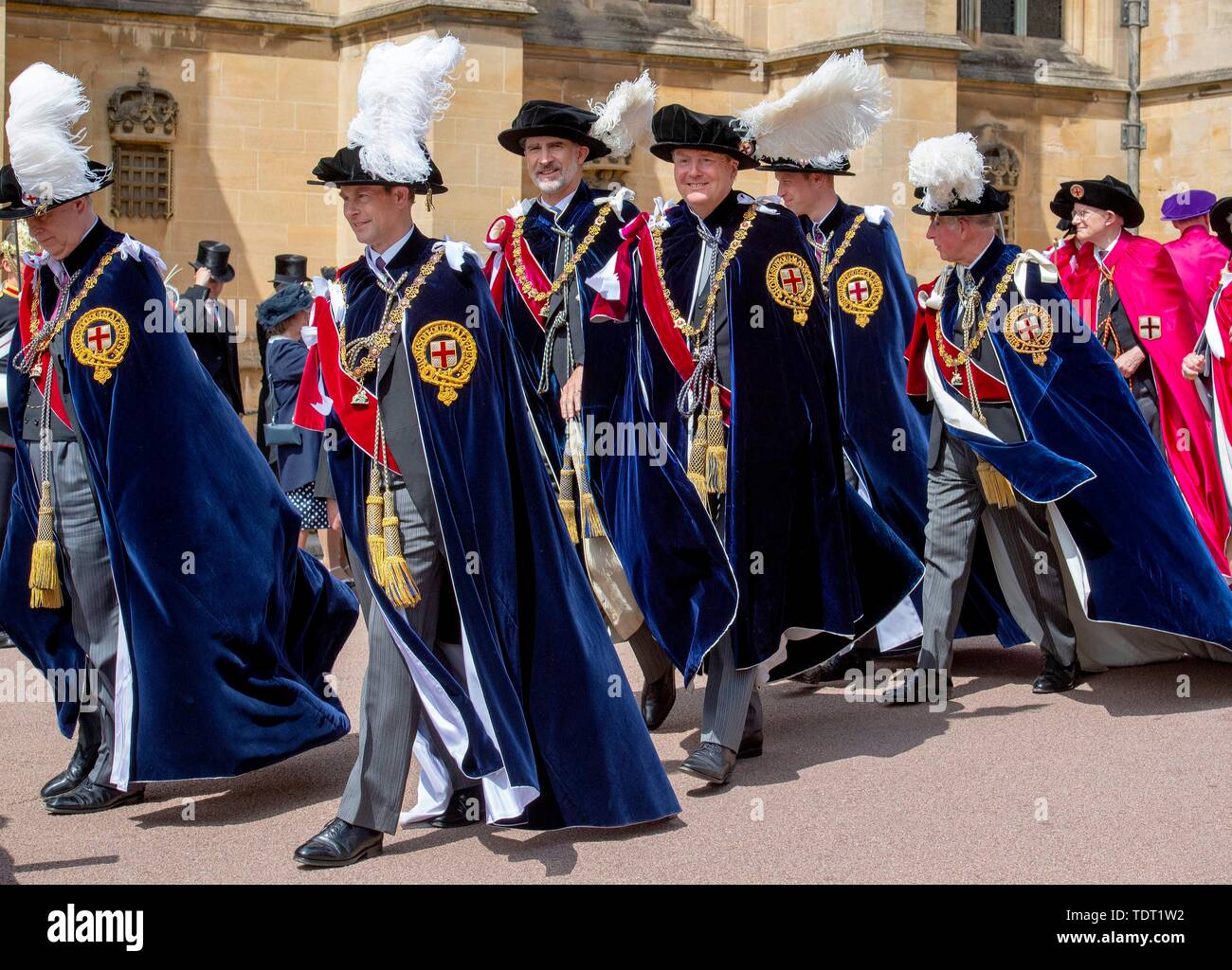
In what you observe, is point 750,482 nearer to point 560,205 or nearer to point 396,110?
point 396,110

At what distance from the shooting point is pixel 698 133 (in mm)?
6285

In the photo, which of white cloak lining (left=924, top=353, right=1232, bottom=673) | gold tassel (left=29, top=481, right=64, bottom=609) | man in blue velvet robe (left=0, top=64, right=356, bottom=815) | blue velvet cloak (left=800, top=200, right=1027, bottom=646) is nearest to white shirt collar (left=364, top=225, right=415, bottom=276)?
man in blue velvet robe (left=0, top=64, right=356, bottom=815)

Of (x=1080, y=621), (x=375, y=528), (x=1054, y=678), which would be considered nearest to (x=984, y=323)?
(x=1080, y=621)

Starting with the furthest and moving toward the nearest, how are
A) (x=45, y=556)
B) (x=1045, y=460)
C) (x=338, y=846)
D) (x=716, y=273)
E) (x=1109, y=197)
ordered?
(x=1109, y=197)
(x=1045, y=460)
(x=716, y=273)
(x=45, y=556)
(x=338, y=846)

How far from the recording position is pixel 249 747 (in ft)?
18.8

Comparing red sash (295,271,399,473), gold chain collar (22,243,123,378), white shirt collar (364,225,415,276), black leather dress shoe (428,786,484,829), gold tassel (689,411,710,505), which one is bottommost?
black leather dress shoe (428,786,484,829)

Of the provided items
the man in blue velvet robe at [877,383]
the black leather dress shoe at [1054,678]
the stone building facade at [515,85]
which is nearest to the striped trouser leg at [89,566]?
the man in blue velvet robe at [877,383]

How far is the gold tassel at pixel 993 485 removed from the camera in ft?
25.1

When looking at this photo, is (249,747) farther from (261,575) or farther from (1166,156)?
(1166,156)

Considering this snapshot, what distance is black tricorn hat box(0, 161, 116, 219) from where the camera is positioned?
581 cm

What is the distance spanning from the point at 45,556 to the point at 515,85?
38.0ft

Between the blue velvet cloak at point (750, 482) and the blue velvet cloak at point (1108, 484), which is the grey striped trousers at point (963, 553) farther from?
the blue velvet cloak at point (750, 482)

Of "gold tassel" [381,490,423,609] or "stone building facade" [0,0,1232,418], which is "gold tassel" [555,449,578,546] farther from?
"stone building facade" [0,0,1232,418]

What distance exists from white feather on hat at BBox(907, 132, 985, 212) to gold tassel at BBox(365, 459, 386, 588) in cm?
325
